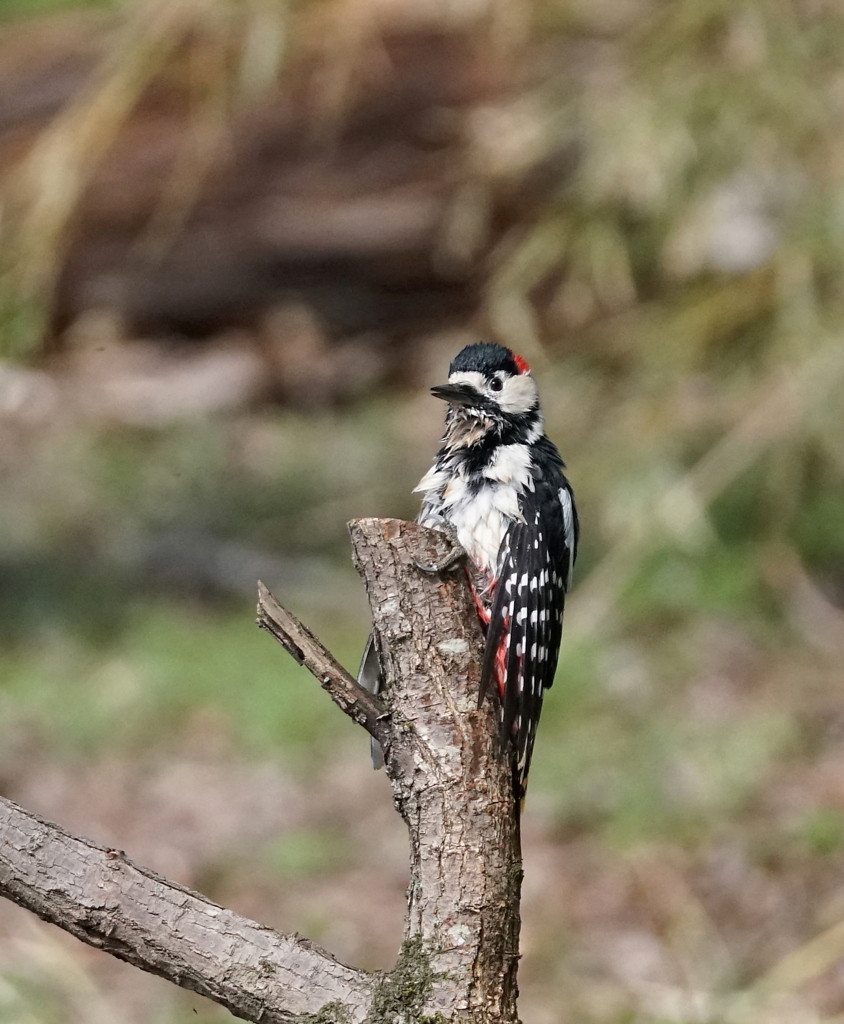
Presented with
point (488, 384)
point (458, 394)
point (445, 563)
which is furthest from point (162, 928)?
point (488, 384)

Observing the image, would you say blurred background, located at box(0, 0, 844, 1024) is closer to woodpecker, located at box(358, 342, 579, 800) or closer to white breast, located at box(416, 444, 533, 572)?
woodpecker, located at box(358, 342, 579, 800)

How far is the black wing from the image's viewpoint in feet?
8.13

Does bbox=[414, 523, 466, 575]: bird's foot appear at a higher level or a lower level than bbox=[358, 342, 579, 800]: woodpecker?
lower

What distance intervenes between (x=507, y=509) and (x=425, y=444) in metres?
6.05

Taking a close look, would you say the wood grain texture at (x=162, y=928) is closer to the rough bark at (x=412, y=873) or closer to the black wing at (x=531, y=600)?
the rough bark at (x=412, y=873)

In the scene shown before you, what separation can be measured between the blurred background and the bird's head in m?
2.09

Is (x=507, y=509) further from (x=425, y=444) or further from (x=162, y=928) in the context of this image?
(x=425, y=444)

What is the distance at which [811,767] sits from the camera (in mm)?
Result: 5391

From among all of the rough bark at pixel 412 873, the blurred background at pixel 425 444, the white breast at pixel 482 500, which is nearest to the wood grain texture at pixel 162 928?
the rough bark at pixel 412 873

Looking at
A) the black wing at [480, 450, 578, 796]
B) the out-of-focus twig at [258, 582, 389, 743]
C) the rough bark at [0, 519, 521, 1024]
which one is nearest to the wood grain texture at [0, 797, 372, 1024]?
the rough bark at [0, 519, 521, 1024]

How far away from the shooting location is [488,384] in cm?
302

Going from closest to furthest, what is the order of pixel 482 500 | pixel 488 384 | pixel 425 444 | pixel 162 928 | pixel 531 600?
1. pixel 162 928
2. pixel 531 600
3. pixel 482 500
4. pixel 488 384
5. pixel 425 444

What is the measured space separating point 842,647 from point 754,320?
5.48ft

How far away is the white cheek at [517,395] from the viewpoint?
306cm
